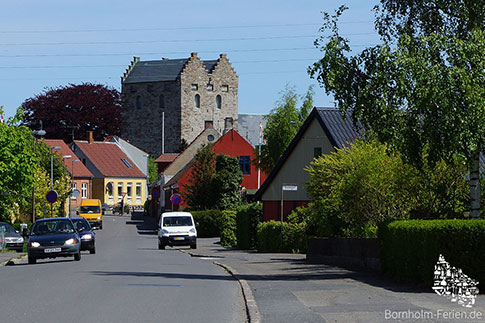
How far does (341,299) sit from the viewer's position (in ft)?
52.0

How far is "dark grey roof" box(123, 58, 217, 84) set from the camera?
5709 inches

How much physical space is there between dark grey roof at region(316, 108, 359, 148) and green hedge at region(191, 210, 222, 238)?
19454 mm

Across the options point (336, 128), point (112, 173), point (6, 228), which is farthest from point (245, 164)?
point (6, 228)

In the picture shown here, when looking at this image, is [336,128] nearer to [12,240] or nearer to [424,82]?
[12,240]

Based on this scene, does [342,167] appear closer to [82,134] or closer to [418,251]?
[418,251]

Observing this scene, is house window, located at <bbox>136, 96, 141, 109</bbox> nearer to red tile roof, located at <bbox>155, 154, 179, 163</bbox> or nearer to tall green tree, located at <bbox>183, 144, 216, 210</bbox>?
red tile roof, located at <bbox>155, 154, 179, 163</bbox>

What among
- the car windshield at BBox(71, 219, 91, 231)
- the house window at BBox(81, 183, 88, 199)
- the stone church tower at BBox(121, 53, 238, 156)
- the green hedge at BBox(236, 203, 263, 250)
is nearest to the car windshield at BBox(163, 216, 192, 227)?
the green hedge at BBox(236, 203, 263, 250)

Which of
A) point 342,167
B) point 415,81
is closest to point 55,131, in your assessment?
point 342,167

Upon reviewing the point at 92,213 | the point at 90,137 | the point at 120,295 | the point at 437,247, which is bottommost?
the point at 120,295

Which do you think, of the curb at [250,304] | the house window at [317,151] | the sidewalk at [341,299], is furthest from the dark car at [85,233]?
the curb at [250,304]

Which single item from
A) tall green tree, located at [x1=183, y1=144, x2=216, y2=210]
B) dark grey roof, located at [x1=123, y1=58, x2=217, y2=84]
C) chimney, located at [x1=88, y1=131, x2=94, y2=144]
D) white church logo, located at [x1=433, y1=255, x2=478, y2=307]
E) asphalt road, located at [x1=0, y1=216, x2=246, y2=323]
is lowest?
asphalt road, located at [x1=0, y1=216, x2=246, y2=323]

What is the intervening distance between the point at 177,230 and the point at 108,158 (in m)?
80.3

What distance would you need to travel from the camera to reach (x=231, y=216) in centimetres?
5719

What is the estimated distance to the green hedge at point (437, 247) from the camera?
53.3 ft
